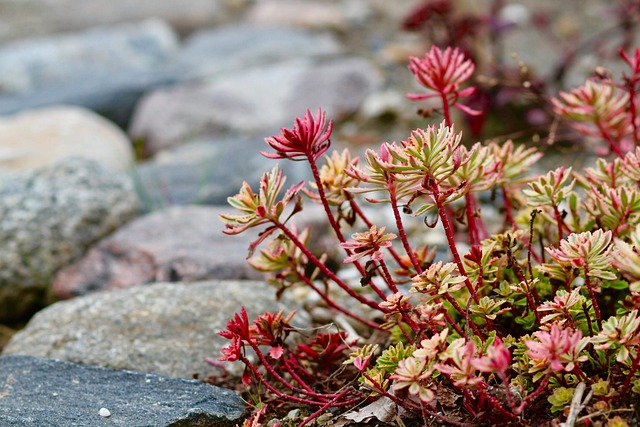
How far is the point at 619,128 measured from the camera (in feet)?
7.45

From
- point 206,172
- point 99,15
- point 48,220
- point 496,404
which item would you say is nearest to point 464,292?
point 496,404

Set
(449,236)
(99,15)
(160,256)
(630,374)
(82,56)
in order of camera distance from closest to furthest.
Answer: (630,374) < (449,236) < (160,256) < (82,56) < (99,15)

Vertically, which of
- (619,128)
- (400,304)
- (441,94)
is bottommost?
(400,304)

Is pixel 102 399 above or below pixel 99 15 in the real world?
below

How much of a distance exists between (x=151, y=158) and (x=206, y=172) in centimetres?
104

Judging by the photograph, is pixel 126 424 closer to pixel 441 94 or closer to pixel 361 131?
pixel 441 94

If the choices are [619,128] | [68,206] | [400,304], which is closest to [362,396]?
[400,304]

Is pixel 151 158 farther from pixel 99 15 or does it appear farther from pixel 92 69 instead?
pixel 99 15

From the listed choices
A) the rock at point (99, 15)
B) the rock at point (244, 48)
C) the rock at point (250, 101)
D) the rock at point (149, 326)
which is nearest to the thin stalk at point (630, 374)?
the rock at point (149, 326)

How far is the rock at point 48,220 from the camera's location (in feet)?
9.98

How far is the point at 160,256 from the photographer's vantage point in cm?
298

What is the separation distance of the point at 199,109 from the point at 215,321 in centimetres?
300

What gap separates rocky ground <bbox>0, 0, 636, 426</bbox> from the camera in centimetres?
211

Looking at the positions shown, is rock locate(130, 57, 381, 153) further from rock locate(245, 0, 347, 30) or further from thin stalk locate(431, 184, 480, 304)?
thin stalk locate(431, 184, 480, 304)
